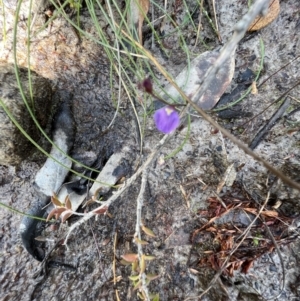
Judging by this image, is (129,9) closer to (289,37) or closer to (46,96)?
(46,96)

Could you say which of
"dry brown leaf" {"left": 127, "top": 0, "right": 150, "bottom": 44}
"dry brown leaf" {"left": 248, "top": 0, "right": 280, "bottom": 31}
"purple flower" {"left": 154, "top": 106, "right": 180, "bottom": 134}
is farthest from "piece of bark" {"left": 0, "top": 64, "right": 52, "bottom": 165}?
"dry brown leaf" {"left": 248, "top": 0, "right": 280, "bottom": 31}

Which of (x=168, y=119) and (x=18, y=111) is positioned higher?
(x=18, y=111)

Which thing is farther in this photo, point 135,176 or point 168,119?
point 135,176

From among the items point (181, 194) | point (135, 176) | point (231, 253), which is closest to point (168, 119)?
point (135, 176)

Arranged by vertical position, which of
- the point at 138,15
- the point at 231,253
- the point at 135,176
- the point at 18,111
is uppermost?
the point at 138,15

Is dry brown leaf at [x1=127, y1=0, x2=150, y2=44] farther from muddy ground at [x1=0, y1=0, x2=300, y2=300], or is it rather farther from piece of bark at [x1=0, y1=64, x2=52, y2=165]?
piece of bark at [x1=0, y1=64, x2=52, y2=165]

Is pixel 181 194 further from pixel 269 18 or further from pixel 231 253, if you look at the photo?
pixel 269 18

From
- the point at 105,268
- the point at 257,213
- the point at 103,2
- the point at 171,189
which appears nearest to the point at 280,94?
the point at 257,213
